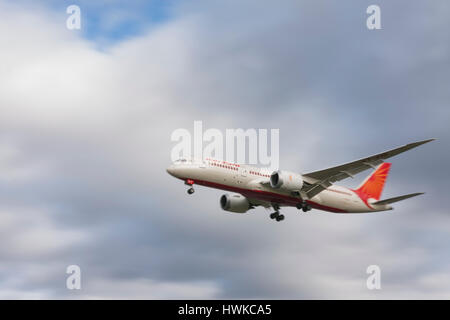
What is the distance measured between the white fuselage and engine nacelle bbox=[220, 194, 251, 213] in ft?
3.65

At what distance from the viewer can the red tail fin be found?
2842 inches

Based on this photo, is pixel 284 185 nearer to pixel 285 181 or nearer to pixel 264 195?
pixel 285 181

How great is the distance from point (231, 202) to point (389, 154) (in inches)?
759

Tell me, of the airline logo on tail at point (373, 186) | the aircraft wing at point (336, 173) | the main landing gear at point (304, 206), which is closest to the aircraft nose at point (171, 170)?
the aircraft wing at point (336, 173)

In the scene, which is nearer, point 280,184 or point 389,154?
point 389,154

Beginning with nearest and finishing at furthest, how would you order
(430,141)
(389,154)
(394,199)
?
(430,141) → (389,154) → (394,199)

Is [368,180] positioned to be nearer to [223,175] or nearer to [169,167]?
[223,175]

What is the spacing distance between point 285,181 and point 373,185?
1672 cm

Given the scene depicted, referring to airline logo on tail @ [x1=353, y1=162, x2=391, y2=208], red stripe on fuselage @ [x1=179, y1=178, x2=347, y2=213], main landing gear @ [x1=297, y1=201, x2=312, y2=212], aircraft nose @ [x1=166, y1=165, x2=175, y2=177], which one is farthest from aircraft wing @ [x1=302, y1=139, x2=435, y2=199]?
aircraft nose @ [x1=166, y1=165, x2=175, y2=177]

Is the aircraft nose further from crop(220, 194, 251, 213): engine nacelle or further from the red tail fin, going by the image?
the red tail fin

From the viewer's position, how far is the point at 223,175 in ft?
197

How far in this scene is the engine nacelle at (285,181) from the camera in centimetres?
6150
